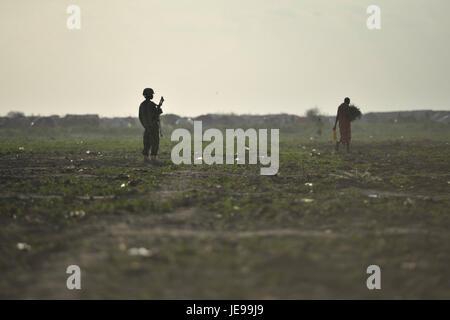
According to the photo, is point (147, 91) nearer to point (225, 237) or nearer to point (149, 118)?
point (149, 118)

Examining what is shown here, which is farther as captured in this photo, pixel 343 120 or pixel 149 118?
pixel 343 120

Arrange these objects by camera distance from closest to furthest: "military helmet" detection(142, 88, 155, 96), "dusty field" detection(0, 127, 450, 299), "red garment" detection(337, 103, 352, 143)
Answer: "dusty field" detection(0, 127, 450, 299) < "military helmet" detection(142, 88, 155, 96) < "red garment" detection(337, 103, 352, 143)

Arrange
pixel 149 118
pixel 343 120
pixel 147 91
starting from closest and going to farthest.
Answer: pixel 147 91, pixel 149 118, pixel 343 120

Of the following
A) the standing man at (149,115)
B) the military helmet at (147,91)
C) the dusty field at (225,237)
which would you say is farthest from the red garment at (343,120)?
the dusty field at (225,237)

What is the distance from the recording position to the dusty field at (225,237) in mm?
4672

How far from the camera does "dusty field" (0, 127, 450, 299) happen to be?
4.67m

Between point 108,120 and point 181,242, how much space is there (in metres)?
71.7

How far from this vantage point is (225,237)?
6.32m

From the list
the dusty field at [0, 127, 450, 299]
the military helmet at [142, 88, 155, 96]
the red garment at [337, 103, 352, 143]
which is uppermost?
the military helmet at [142, 88, 155, 96]

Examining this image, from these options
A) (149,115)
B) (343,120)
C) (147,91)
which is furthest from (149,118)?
(343,120)

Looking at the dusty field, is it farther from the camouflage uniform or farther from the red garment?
the red garment

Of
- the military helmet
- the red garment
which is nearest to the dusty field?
the military helmet

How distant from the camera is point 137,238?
6230mm
